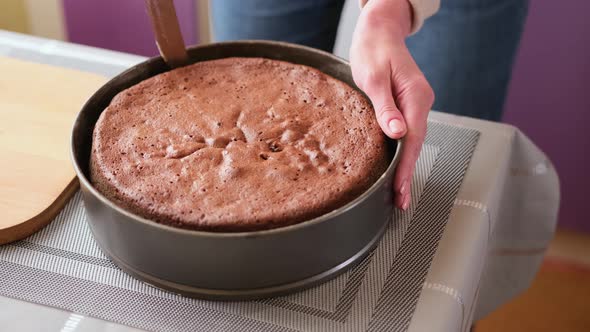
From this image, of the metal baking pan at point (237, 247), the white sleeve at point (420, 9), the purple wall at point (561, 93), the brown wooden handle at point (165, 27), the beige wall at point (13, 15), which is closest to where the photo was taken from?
the metal baking pan at point (237, 247)

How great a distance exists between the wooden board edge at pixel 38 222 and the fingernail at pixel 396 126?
415 mm

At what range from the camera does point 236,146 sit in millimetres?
852

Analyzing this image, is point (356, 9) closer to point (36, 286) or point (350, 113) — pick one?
point (350, 113)

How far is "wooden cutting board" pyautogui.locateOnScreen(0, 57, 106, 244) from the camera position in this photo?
2.92ft

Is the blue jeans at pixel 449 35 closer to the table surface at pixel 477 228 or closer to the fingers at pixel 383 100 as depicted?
the table surface at pixel 477 228

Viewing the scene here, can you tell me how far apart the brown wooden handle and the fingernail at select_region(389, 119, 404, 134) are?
321mm

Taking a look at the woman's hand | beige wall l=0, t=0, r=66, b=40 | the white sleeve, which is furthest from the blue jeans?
beige wall l=0, t=0, r=66, b=40

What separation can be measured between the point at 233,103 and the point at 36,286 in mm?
324

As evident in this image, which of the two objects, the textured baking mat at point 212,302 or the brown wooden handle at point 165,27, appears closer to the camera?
the textured baking mat at point 212,302

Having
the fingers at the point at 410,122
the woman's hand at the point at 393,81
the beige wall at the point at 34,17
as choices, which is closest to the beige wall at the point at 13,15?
the beige wall at the point at 34,17

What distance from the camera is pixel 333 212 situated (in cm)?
74

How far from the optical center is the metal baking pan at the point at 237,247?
73cm

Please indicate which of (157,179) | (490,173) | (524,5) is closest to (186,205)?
(157,179)

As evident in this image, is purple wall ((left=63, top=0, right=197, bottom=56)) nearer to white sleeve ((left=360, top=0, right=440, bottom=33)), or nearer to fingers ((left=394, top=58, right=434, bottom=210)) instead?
white sleeve ((left=360, top=0, right=440, bottom=33))
